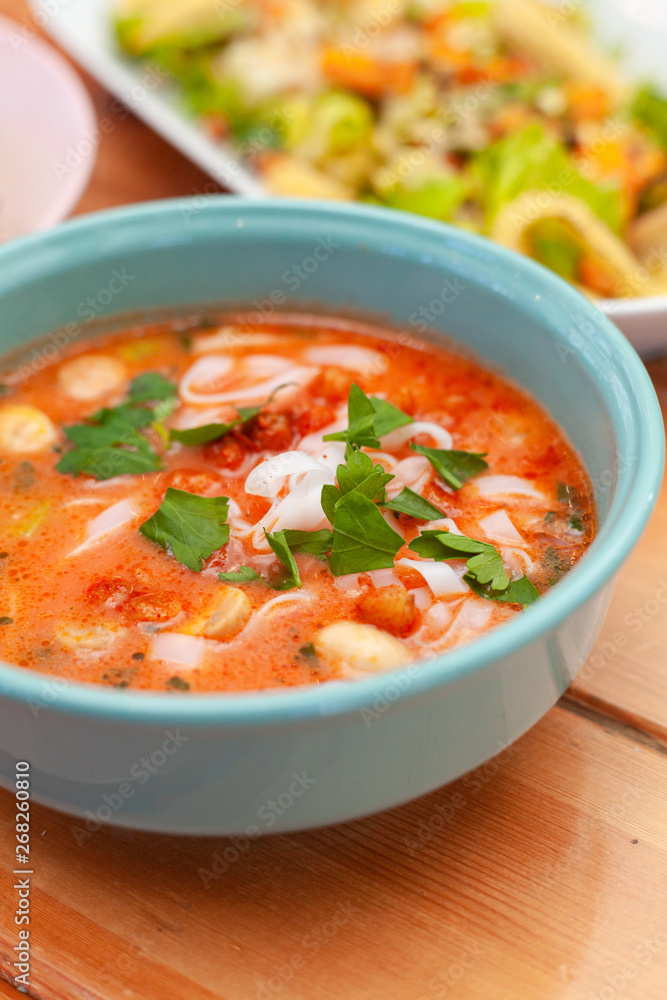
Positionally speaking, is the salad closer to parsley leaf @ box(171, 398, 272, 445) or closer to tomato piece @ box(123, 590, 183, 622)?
parsley leaf @ box(171, 398, 272, 445)

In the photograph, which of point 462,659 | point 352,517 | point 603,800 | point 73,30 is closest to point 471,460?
point 352,517

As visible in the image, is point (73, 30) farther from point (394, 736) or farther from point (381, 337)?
point (394, 736)

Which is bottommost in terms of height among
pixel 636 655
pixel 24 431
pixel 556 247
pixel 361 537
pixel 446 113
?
pixel 636 655

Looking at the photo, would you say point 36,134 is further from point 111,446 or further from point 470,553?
point 470,553

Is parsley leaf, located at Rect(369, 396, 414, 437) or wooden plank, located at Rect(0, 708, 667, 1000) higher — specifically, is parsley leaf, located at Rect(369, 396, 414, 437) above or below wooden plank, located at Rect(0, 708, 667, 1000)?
above

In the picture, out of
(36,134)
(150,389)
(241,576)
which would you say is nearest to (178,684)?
(241,576)

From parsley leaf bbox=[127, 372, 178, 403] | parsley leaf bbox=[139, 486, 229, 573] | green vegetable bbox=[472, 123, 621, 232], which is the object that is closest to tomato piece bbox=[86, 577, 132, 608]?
parsley leaf bbox=[139, 486, 229, 573]
